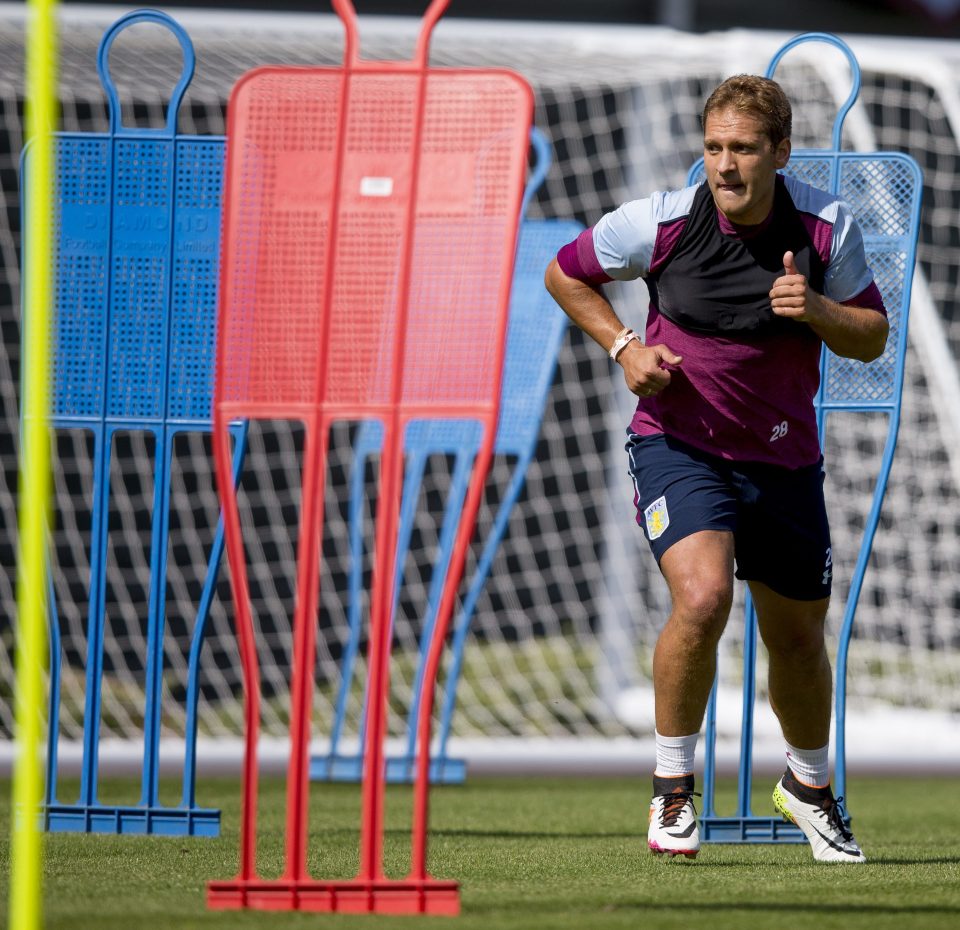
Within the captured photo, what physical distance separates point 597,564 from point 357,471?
163 inches

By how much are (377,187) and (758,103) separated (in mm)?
1016

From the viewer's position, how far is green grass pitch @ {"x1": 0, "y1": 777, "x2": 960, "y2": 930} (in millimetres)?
2820

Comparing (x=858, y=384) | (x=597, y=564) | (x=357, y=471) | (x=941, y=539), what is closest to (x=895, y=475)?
(x=941, y=539)

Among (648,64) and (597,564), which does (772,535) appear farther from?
(597,564)

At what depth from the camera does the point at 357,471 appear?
646 cm

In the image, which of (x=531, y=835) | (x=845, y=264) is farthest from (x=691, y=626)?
(x=531, y=835)

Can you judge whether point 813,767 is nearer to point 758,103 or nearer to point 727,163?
point 727,163

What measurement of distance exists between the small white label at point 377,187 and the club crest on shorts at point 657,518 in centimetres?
111

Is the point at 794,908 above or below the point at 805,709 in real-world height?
below

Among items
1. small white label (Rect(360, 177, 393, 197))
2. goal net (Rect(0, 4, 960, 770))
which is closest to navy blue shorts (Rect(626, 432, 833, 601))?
small white label (Rect(360, 177, 393, 197))

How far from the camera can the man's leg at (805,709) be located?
150 inches

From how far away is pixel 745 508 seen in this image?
367 centimetres

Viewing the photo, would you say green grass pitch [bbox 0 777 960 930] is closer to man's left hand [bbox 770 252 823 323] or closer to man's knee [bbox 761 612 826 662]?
man's knee [bbox 761 612 826 662]

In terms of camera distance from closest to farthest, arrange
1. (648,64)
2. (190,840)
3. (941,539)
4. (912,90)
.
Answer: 1. (190,840)
2. (648,64)
3. (941,539)
4. (912,90)
